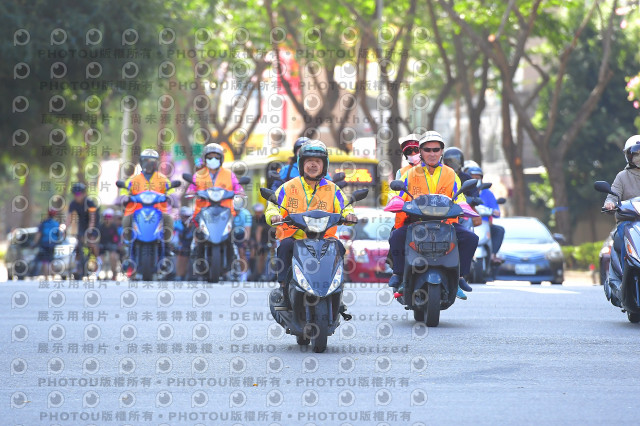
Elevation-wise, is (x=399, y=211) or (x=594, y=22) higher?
(x=594, y=22)

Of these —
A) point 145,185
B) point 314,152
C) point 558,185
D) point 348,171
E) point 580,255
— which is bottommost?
point 580,255

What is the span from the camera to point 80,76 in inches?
1248

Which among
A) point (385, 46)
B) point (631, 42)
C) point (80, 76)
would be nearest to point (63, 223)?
point (80, 76)

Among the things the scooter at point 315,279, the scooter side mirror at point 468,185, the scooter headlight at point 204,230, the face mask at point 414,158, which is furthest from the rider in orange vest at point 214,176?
the scooter at point 315,279

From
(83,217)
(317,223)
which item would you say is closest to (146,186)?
(83,217)

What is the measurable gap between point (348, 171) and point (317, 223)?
22075mm

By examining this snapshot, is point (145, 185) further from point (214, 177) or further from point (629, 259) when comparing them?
point (629, 259)

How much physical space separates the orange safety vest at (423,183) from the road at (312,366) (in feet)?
4.27

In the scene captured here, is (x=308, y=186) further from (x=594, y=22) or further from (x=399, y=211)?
(x=594, y=22)

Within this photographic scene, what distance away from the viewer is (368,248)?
25.1 meters

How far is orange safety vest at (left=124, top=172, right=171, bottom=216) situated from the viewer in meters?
21.1

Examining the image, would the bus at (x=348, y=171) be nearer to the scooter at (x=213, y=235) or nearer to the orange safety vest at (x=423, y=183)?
the scooter at (x=213, y=235)

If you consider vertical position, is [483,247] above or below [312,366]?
above

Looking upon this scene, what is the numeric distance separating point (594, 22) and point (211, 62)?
1304 cm
